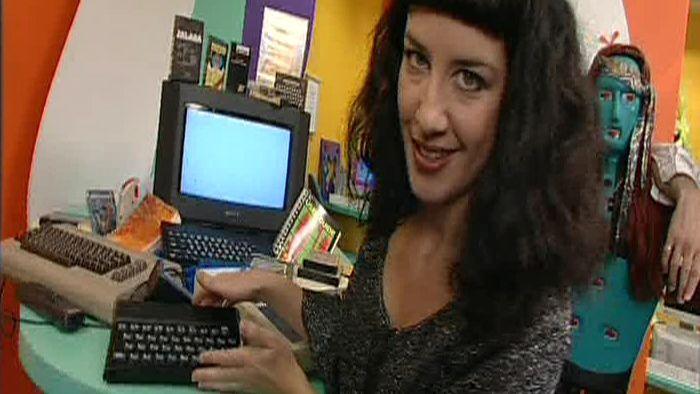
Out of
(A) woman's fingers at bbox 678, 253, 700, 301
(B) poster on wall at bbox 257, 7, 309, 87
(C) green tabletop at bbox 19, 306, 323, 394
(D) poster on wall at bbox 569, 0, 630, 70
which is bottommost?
(C) green tabletop at bbox 19, 306, 323, 394

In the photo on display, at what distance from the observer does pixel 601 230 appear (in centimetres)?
103

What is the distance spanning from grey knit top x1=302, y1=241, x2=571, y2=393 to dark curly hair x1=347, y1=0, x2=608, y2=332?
0.08ft

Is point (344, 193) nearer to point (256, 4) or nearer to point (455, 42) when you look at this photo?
point (256, 4)

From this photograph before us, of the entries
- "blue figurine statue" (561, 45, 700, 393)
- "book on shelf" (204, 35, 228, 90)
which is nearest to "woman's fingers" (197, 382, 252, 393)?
"blue figurine statue" (561, 45, 700, 393)

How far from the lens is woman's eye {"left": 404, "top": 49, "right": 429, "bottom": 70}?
0.98m

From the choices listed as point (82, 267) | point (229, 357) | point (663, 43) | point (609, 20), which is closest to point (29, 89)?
point (82, 267)

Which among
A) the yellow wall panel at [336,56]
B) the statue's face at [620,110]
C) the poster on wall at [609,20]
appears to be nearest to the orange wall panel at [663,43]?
the poster on wall at [609,20]

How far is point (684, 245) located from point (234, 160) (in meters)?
1.15

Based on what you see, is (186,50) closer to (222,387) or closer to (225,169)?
(225,169)

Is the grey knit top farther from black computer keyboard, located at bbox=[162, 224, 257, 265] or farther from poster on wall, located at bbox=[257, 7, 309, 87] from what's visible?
poster on wall, located at bbox=[257, 7, 309, 87]

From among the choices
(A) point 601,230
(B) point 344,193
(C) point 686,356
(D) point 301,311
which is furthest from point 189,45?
(C) point 686,356

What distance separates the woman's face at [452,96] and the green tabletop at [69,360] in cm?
39

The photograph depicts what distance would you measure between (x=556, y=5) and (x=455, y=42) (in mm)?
142

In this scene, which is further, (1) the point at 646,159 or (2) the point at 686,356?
(2) the point at 686,356
